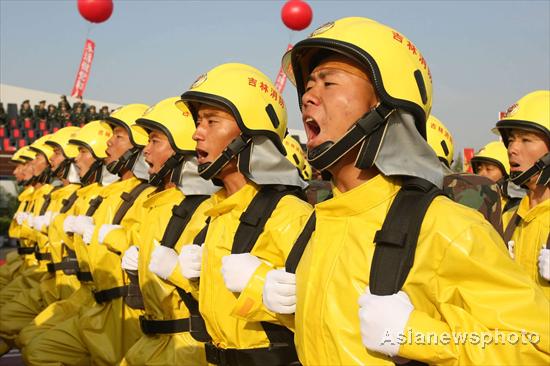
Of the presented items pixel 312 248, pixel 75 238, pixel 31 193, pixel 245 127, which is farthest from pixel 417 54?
pixel 31 193

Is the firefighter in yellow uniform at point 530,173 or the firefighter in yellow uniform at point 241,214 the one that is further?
the firefighter in yellow uniform at point 530,173

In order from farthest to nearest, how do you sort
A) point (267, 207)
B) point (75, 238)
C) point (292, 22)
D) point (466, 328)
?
1. point (292, 22)
2. point (75, 238)
3. point (267, 207)
4. point (466, 328)

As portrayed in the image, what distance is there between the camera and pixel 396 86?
257 cm

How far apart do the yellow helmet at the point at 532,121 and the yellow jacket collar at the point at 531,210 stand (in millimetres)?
163

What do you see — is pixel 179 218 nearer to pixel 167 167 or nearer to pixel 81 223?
pixel 167 167

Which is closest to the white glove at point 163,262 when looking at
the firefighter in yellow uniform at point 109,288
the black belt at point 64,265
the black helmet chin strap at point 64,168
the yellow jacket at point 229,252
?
the yellow jacket at point 229,252

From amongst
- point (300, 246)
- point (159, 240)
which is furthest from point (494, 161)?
point (300, 246)

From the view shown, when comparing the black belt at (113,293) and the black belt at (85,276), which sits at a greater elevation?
the black belt at (113,293)

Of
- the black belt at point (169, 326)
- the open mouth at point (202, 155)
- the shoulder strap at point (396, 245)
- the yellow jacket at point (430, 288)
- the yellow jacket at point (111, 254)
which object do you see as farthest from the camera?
the yellow jacket at point (111, 254)

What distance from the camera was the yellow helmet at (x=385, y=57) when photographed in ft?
8.41

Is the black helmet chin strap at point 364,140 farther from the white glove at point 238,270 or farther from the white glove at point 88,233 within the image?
the white glove at point 88,233

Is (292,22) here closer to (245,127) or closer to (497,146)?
(497,146)

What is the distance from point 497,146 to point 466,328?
7.18 m

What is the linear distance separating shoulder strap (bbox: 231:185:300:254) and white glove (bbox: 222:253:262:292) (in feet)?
0.73
